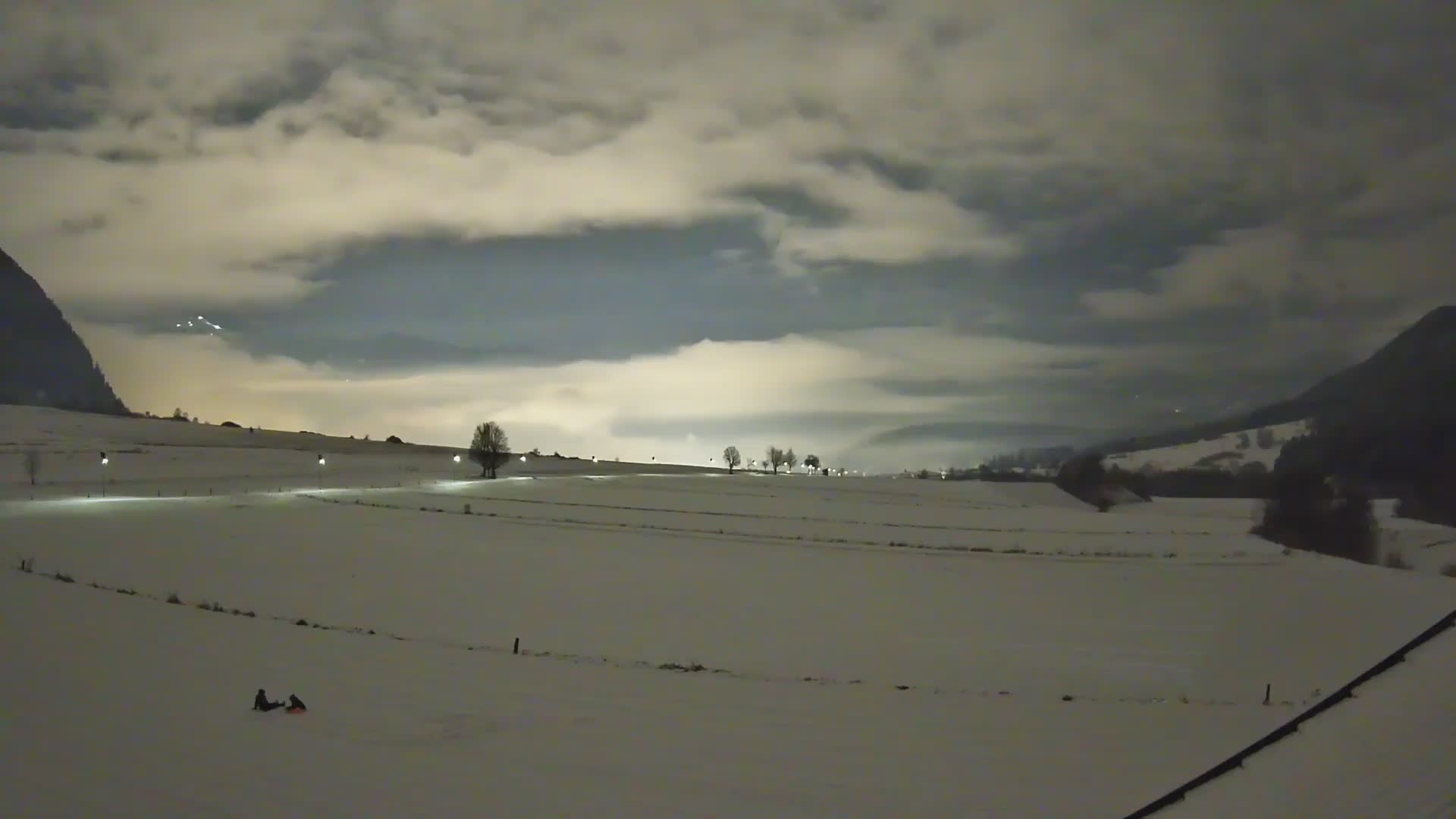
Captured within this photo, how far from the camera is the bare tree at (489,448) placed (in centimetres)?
10875

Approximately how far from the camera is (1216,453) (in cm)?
14762

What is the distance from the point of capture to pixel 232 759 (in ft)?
36.5

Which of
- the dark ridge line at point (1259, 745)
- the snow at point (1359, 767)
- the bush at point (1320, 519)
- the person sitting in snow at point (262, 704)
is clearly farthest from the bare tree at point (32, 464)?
the bush at point (1320, 519)

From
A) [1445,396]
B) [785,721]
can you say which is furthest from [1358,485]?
[785,721]

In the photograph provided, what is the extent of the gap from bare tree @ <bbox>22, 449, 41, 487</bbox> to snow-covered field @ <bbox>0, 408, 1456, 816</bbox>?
22.0m

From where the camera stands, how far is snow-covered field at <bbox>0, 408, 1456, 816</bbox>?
11.2 metres

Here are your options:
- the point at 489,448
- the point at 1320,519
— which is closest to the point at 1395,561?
the point at 1320,519

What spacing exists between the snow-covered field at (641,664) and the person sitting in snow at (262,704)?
0.18 metres

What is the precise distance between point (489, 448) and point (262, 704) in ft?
335

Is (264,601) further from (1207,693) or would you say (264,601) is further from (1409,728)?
(1409,728)

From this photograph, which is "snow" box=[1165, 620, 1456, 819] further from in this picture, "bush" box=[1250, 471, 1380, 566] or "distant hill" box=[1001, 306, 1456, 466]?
"distant hill" box=[1001, 306, 1456, 466]

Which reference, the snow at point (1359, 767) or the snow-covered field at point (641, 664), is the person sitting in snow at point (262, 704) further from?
the snow at point (1359, 767)

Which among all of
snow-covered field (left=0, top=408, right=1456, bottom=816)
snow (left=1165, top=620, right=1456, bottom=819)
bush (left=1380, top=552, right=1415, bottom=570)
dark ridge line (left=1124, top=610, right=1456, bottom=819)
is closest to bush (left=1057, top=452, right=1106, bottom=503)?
bush (left=1380, top=552, right=1415, bottom=570)

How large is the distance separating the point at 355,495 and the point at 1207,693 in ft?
190
